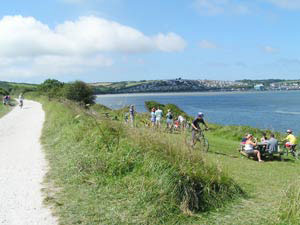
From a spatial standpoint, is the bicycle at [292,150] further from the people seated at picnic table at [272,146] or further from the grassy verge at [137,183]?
the grassy verge at [137,183]

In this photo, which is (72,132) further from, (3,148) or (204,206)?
(204,206)

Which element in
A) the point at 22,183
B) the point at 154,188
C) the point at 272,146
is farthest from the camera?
the point at 272,146

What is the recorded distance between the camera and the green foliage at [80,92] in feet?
171

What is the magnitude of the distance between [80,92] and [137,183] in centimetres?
4768

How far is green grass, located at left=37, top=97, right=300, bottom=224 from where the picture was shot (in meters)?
5.65

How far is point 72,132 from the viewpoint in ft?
40.1

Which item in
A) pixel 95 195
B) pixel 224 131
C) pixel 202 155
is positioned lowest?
pixel 224 131

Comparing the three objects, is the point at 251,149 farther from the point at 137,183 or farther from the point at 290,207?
the point at 290,207

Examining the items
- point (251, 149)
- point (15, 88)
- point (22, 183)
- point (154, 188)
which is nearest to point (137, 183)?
point (154, 188)

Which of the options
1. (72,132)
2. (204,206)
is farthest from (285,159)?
(204,206)

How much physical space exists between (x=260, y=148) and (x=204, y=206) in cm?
954

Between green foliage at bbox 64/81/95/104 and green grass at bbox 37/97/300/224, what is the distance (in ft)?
143

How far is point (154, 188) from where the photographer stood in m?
6.29

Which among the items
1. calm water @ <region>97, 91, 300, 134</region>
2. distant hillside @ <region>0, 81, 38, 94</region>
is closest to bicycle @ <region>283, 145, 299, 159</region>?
calm water @ <region>97, 91, 300, 134</region>
